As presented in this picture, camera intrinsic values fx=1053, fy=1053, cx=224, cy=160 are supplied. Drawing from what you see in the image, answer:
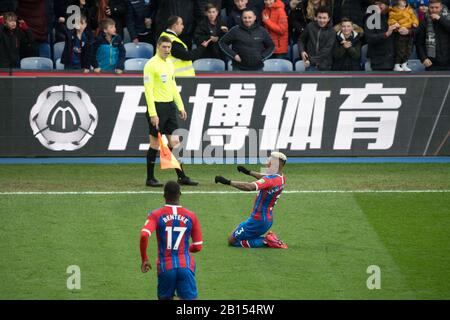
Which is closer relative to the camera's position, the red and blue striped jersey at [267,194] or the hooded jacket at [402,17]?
the red and blue striped jersey at [267,194]

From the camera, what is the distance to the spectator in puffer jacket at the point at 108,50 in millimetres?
18906

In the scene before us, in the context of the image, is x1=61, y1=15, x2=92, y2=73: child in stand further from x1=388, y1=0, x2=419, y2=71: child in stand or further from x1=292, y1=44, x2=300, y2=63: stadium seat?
x1=388, y1=0, x2=419, y2=71: child in stand

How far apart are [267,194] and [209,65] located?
7478mm

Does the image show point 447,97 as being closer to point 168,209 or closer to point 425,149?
point 425,149

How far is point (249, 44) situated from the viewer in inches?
766

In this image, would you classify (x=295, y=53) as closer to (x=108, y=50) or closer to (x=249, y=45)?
(x=249, y=45)

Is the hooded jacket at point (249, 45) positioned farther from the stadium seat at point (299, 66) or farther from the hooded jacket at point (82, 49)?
the hooded jacket at point (82, 49)

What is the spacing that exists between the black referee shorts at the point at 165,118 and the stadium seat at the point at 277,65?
403cm

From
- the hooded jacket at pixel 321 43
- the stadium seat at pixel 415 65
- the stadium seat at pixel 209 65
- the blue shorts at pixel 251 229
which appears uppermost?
the hooded jacket at pixel 321 43

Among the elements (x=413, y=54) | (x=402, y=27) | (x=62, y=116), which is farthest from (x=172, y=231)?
(x=413, y=54)

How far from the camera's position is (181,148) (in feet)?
60.2

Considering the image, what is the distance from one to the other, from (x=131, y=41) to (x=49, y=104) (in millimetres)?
2999

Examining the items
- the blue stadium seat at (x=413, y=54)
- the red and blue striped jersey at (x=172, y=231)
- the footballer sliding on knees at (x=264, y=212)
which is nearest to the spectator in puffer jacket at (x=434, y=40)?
the blue stadium seat at (x=413, y=54)
